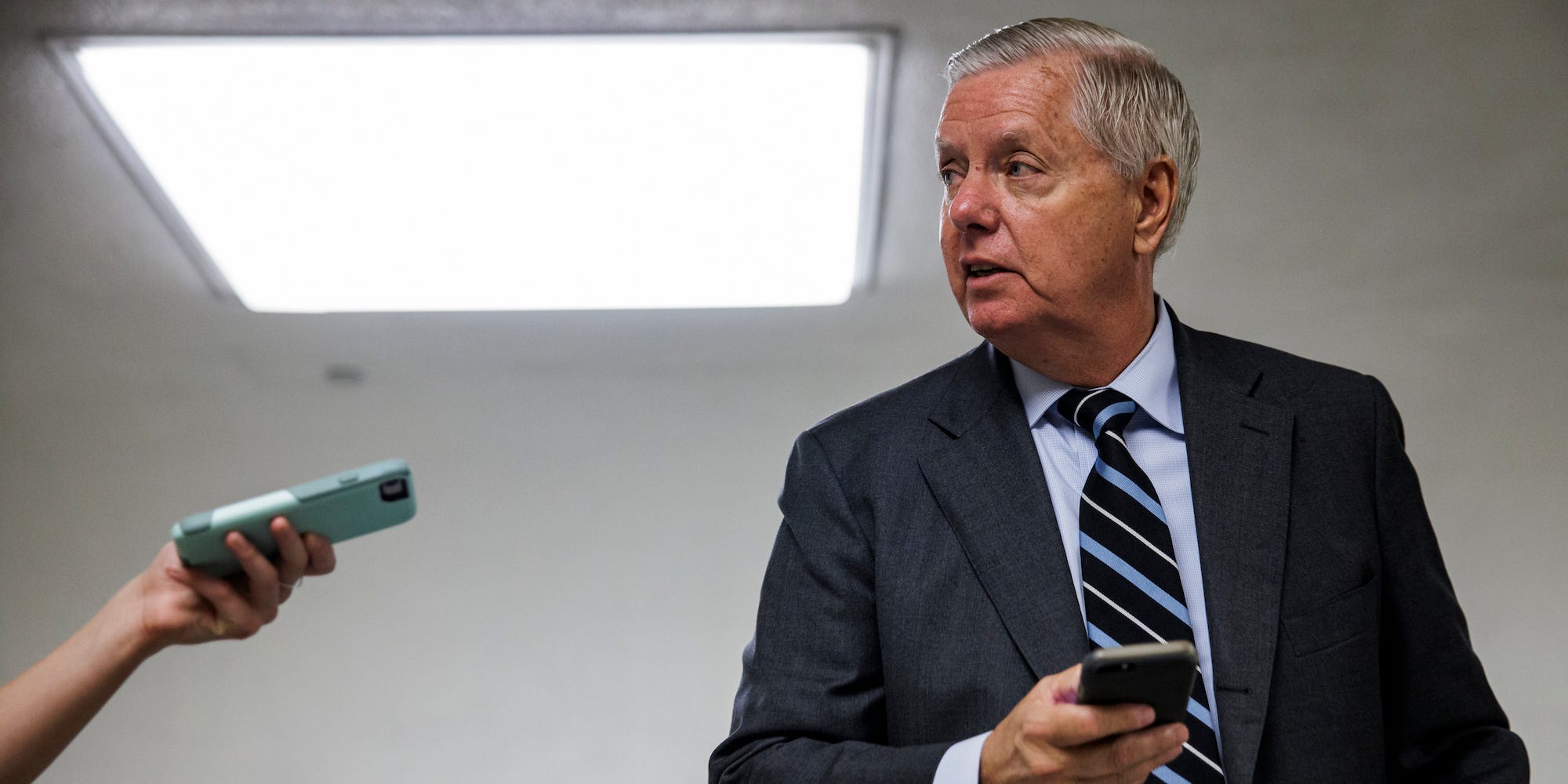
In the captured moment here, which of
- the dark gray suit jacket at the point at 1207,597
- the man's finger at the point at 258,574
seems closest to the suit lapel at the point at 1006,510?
the dark gray suit jacket at the point at 1207,597

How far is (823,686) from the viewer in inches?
62.3

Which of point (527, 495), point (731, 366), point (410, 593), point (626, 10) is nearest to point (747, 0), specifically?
point (626, 10)

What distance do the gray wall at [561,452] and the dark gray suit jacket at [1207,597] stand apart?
6.10ft

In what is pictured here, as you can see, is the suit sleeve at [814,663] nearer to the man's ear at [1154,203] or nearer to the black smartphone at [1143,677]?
the black smartphone at [1143,677]

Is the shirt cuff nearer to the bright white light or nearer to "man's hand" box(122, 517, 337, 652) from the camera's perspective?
"man's hand" box(122, 517, 337, 652)

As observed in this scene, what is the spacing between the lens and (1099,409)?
170 centimetres

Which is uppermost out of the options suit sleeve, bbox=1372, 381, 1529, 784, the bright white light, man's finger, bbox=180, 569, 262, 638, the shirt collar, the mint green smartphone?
the bright white light

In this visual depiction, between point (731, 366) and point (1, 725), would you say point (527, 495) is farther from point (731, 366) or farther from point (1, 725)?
point (1, 725)

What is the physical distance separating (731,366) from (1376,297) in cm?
197

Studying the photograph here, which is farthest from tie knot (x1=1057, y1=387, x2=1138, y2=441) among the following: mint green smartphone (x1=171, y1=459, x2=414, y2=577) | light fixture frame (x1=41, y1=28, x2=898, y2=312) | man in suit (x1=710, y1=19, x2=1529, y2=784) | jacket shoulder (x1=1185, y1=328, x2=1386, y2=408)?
light fixture frame (x1=41, y1=28, x2=898, y2=312)

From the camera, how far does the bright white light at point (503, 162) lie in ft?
9.14

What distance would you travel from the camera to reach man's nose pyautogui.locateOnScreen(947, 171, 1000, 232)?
5.51 ft

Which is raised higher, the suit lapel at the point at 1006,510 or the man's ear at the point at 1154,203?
the man's ear at the point at 1154,203

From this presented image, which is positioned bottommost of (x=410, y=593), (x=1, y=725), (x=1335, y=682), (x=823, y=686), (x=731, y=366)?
(x=1335, y=682)
